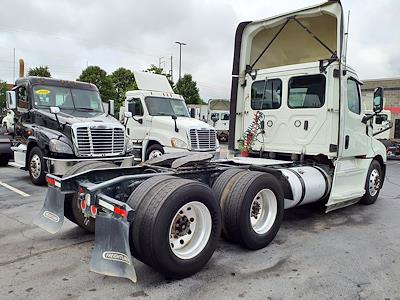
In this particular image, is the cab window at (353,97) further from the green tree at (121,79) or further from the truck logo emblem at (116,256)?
the green tree at (121,79)

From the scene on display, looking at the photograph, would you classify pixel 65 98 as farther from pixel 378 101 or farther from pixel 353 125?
pixel 378 101

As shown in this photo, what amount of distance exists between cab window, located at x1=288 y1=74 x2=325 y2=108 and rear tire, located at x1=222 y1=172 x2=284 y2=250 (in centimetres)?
225

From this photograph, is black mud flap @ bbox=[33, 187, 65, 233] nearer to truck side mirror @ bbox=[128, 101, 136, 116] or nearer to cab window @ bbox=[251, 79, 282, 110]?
cab window @ bbox=[251, 79, 282, 110]

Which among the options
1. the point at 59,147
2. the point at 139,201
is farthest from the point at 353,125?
the point at 59,147

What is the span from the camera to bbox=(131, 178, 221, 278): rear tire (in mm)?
3240

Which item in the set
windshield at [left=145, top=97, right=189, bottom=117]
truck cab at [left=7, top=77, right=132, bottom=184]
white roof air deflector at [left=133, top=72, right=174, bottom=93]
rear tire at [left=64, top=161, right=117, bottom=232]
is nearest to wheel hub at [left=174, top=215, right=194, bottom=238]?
rear tire at [left=64, top=161, right=117, bottom=232]

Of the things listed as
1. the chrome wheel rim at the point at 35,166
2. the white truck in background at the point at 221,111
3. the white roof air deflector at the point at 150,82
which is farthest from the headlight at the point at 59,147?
the white truck in background at the point at 221,111

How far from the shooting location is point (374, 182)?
7.14m

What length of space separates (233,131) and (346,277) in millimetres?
4099

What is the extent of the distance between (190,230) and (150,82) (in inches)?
357

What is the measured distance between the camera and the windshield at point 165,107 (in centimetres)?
1149

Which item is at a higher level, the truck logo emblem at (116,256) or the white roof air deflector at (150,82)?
the white roof air deflector at (150,82)

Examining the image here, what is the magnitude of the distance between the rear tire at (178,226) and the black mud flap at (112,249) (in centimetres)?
16

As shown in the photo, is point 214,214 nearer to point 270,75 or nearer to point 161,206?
point 161,206
